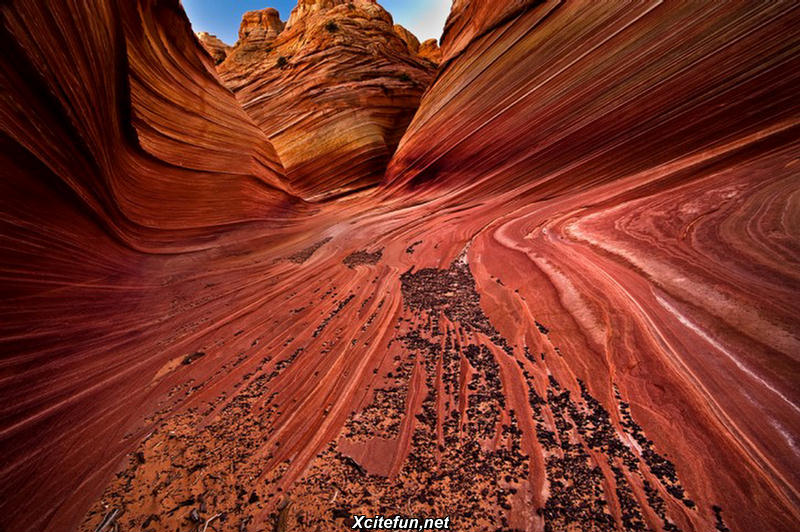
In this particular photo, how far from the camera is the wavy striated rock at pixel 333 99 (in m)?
8.80

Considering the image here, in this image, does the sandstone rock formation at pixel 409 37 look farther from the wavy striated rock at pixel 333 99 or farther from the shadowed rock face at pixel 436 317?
the shadowed rock face at pixel 436 317

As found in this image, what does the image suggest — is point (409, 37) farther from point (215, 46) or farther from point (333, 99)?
point (333, 99)

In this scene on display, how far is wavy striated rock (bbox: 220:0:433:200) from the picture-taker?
28.9ft

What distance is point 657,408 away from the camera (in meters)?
1.01

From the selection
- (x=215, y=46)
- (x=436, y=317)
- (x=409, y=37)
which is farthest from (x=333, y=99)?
(x=409, y=37)

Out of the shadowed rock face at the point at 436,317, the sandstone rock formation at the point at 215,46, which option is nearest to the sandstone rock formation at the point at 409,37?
the sandstone rock formation at the point at 215,46

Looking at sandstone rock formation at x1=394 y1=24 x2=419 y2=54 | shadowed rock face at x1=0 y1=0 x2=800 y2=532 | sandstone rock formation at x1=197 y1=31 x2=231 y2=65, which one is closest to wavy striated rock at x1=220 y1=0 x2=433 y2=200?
shadowed rock face at x1=0 y1=0 x2=800 y2=532

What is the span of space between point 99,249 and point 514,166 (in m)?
5.18

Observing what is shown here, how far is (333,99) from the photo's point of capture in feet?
29.4

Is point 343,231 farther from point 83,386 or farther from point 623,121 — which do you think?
point 623,121

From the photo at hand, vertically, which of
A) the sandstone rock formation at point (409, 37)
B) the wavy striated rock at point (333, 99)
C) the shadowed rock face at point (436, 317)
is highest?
the sandstone rock formation at point (409, 37)

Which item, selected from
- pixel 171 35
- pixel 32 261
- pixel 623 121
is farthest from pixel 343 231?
pixel 171 35

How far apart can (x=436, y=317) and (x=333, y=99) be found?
9.42m

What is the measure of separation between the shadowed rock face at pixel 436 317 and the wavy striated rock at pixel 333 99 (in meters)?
4.73
